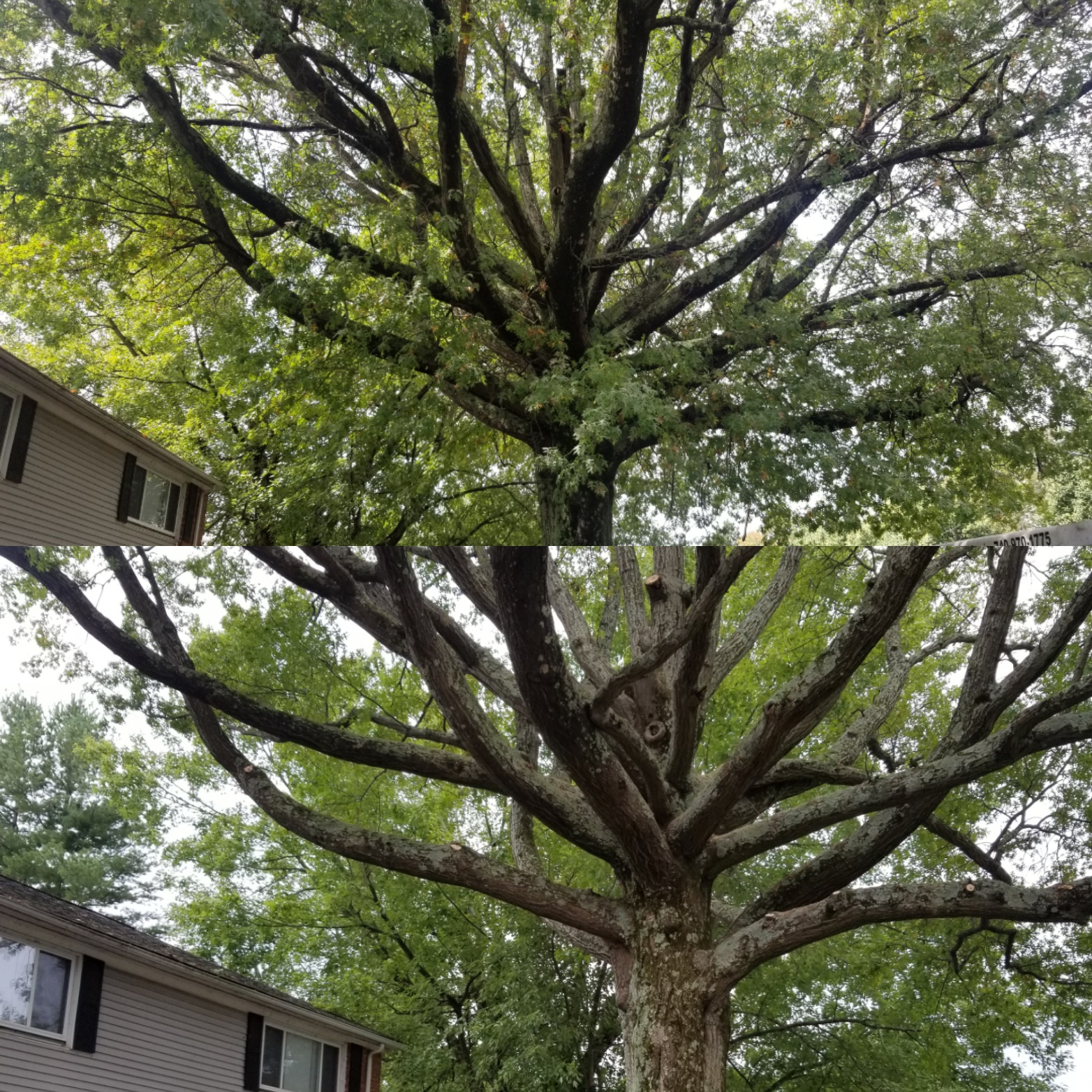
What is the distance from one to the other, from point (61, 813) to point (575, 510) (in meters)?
4.11

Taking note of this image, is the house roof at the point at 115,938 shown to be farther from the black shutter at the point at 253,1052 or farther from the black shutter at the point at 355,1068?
the black shutter at the point at 355,1068

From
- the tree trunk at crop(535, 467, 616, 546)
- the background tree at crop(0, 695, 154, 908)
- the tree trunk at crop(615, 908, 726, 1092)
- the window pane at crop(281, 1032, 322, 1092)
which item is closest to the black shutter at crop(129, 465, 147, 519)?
the background tree at crop(0, 695, 154, 908)

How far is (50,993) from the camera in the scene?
13.4 feet

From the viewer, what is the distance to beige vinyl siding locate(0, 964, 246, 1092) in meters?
3.88

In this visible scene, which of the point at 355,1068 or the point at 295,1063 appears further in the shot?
the point at 355,1068

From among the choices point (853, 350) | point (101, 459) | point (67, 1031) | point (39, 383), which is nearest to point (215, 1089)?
point (67, 1031)

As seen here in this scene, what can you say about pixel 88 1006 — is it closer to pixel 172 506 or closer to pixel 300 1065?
pixel 172 506

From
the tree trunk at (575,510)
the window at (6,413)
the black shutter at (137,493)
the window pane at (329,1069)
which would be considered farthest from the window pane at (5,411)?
the window pane at (329,1069)

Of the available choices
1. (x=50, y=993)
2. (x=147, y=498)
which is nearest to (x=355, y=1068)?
(x=50, y=993)

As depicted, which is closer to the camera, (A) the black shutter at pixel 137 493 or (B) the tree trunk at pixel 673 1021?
(A) the black shutter at pixel 137 493

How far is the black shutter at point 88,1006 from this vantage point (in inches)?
161

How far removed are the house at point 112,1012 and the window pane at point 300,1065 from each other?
22 cm

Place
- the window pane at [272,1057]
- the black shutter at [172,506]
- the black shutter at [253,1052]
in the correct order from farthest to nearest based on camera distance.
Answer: the window pane at [272,1057]
the black shutter at [253,1052]
the black shutter at [172,506]

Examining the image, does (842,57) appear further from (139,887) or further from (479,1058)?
(479,1058)
